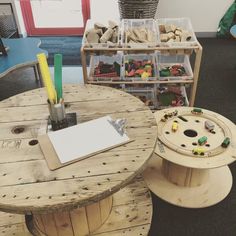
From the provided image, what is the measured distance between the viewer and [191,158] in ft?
4.79

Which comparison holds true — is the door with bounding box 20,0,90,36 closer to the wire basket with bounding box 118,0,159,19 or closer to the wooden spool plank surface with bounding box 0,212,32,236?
the wire basket with bounding box 118,0,159,19

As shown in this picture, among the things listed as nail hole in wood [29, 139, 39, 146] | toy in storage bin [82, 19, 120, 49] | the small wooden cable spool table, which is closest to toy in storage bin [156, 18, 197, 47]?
toy in storage bin [82, 19, 120, 49]

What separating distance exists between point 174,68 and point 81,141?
4.87ft

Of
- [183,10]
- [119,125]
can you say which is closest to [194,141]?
[119,125]

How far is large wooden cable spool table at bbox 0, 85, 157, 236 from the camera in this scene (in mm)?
867

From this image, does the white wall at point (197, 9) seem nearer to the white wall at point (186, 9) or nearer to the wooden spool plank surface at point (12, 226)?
the white wall at point (186, 9)

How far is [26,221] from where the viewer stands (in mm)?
1394

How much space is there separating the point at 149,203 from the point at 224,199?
516 mm

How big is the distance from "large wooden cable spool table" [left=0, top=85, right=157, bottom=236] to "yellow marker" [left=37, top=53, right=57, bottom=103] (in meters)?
0.15

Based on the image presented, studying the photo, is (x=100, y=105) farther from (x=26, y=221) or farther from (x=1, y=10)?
(x=1, y=10)

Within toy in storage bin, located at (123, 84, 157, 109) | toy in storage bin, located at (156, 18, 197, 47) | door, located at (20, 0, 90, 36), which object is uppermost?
toy in storage bin, located at (156, 18, 197, 47)

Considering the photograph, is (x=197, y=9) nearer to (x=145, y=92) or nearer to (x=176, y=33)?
(x=176, y=33)

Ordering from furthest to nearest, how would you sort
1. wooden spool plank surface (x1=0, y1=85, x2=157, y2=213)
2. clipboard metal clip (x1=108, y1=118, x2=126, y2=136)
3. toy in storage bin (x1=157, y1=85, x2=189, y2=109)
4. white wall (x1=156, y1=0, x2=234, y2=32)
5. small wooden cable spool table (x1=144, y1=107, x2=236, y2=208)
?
white wall (x1=156, y1=0, x2=234, y2=32) → toy in storage bin (x1=157, y1=85, x2=189, y2=109) → small wooden cable spool table (x1=144, y1=107, x2=236, y2=208) → clipboard metal clip (x1=108, y1=118, x2=126, y2=136) → wooden spool plank surface (x1=0, y1=85, x2=157, y2=213)

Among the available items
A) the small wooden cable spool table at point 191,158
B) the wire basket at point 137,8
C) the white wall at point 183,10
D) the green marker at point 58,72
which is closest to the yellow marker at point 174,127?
the small wooden cable spool table at point 191,158
